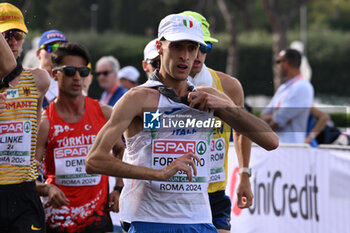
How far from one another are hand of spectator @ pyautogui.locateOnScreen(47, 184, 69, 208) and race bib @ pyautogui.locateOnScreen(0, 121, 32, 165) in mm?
645

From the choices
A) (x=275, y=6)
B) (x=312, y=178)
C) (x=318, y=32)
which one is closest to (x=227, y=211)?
(x=312, y=178)

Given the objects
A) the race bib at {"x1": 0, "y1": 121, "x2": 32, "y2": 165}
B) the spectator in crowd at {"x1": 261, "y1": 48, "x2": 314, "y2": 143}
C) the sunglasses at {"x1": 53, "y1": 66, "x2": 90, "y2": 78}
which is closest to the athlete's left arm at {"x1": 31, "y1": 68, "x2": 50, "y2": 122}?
the race bib at {"x1": 0, "y1": 121, "x2": 32, "y2": 165}

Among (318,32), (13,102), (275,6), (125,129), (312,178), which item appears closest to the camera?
(125,129)

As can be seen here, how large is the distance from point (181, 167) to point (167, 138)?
27 centimetres

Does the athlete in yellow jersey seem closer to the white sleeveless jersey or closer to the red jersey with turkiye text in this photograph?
the red jersey with turkiye text

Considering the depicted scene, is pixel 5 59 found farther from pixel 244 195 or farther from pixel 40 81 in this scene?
pixel 244 195

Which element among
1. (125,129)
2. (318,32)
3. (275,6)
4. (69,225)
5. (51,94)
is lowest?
(69,225)

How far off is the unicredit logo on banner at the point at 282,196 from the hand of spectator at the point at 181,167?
14.9ft

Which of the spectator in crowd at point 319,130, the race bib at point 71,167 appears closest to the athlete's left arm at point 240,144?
the race bib at point 71,167

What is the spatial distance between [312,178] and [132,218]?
4.45 metres

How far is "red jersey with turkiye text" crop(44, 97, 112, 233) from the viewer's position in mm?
5621

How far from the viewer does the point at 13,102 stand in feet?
15.9

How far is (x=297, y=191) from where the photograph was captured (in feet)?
26.9

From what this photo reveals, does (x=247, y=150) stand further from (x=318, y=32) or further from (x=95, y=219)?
(x=318, y=32)
